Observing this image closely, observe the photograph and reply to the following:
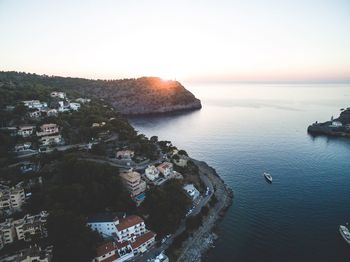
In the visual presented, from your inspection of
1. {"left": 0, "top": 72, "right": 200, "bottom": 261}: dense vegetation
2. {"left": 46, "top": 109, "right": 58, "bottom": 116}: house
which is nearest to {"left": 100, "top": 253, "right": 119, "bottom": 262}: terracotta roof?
{"left": 0, "top": 72, "right": 200, "bottom": 261}: dense vegetation

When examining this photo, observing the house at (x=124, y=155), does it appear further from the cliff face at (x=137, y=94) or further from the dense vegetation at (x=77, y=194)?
the cliff face at (x=137, y=94)

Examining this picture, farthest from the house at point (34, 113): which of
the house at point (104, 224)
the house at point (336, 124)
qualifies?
the house at point (336, 124)

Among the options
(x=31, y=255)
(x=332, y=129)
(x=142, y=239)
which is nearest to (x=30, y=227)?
(x=31, y=255)

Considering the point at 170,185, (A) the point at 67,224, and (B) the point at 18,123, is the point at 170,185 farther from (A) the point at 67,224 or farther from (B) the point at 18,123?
(B) the point at 18,123

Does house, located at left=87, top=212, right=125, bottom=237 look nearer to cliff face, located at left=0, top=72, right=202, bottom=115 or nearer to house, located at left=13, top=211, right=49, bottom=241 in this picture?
house, located at left=13, top=211, right=49, bottom=241

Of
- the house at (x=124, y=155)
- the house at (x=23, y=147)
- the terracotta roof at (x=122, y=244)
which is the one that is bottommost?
the terracotta roof at (x=122, y=244)
